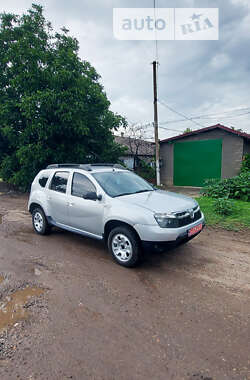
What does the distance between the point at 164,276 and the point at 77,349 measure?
5.83 feet

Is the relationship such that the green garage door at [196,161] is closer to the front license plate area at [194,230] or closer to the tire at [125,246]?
the front license plate area at [194,230]

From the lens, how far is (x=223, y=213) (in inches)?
274

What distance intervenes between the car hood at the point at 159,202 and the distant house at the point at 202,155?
1094 cm

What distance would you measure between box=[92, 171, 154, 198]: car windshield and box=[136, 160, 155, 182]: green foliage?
1167 centimetres

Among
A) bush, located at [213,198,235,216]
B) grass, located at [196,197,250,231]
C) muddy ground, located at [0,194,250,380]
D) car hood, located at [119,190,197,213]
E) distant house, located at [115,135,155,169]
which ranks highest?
distant house, located at [115,135,155,169]

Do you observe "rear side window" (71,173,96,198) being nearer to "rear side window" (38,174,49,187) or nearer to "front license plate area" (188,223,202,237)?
"rear side window" (38,174,49,187)

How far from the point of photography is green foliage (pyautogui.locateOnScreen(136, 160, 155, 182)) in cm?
1684

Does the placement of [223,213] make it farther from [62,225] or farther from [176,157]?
[176,157]

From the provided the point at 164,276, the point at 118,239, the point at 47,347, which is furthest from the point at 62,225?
the point at 47,347

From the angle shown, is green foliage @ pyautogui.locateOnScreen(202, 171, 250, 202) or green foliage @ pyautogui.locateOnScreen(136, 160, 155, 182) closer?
green foliage @ pyautogui.locateOnScreen(202, 171, 250, 202)

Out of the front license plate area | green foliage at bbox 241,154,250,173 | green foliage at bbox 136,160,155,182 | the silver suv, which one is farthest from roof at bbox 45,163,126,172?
green foliage at bbox 136,160,155,182

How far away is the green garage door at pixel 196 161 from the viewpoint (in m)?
14.2

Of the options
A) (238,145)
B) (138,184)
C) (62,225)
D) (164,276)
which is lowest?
(164,276)

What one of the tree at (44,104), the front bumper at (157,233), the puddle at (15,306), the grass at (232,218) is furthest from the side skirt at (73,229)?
the tree at (44,104)
